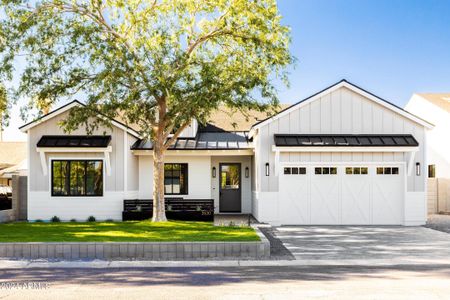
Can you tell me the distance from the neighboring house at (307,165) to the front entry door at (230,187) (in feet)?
11.0

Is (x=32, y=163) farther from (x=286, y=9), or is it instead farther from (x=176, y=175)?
(x=286, y=9)

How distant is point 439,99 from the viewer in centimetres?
2859

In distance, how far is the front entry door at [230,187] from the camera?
71.7 ft

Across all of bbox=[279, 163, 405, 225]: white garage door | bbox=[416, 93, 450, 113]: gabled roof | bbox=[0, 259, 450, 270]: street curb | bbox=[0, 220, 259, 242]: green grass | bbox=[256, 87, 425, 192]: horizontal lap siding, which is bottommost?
bbox=[0, 259, 450, 270]: street curb

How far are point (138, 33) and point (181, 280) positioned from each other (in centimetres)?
927

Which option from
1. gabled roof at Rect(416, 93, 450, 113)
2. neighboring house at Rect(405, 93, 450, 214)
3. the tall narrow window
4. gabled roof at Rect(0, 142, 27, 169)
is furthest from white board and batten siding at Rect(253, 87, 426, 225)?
gabled roof at Rect(0, 142, 27, 169)

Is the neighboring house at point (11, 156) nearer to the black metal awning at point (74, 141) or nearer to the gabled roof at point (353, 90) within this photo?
the black metal awning at point (74, 141)

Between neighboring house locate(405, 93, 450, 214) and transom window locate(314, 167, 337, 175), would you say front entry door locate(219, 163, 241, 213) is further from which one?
neighboring house locate(405, 93, 450, 214)

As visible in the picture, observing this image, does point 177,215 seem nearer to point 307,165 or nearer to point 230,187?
point 230,187

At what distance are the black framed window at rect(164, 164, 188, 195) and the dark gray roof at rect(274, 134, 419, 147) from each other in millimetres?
4774

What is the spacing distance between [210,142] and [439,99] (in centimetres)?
1533

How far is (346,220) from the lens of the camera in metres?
18.0

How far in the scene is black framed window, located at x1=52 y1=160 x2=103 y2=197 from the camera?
1909 centimetres

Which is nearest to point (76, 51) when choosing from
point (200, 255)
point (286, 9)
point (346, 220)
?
point (286, 9)
